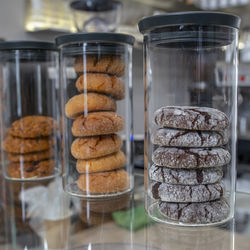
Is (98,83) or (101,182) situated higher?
(98,83)

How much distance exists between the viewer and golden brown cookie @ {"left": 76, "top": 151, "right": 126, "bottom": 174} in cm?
62

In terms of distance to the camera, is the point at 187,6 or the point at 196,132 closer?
the point at 196,132

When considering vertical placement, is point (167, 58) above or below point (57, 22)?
below

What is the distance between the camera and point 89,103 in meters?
0.61

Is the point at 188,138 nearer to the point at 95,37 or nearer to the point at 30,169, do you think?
the point at 95,37

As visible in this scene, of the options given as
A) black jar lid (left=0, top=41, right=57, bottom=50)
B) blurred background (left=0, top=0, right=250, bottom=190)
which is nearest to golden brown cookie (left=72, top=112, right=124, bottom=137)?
black jar lid (left=0, top=41, right=57, bottom=50)

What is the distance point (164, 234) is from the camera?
48cm

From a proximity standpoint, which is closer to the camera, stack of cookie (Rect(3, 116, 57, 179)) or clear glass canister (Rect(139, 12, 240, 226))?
clear glass canister (Rect(139, 12, 240, 226))

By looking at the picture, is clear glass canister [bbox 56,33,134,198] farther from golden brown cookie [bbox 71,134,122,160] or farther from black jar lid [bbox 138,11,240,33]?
black jar lid [bbox 138,11,240,33]

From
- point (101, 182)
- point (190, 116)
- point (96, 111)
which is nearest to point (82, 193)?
point (101, 182)

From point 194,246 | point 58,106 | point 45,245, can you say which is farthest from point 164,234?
point 58,106

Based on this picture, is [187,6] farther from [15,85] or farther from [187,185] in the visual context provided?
[187,185]

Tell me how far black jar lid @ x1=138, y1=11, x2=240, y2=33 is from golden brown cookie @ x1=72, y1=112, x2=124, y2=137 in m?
0.18

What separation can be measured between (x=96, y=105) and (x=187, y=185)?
0.69 ft
